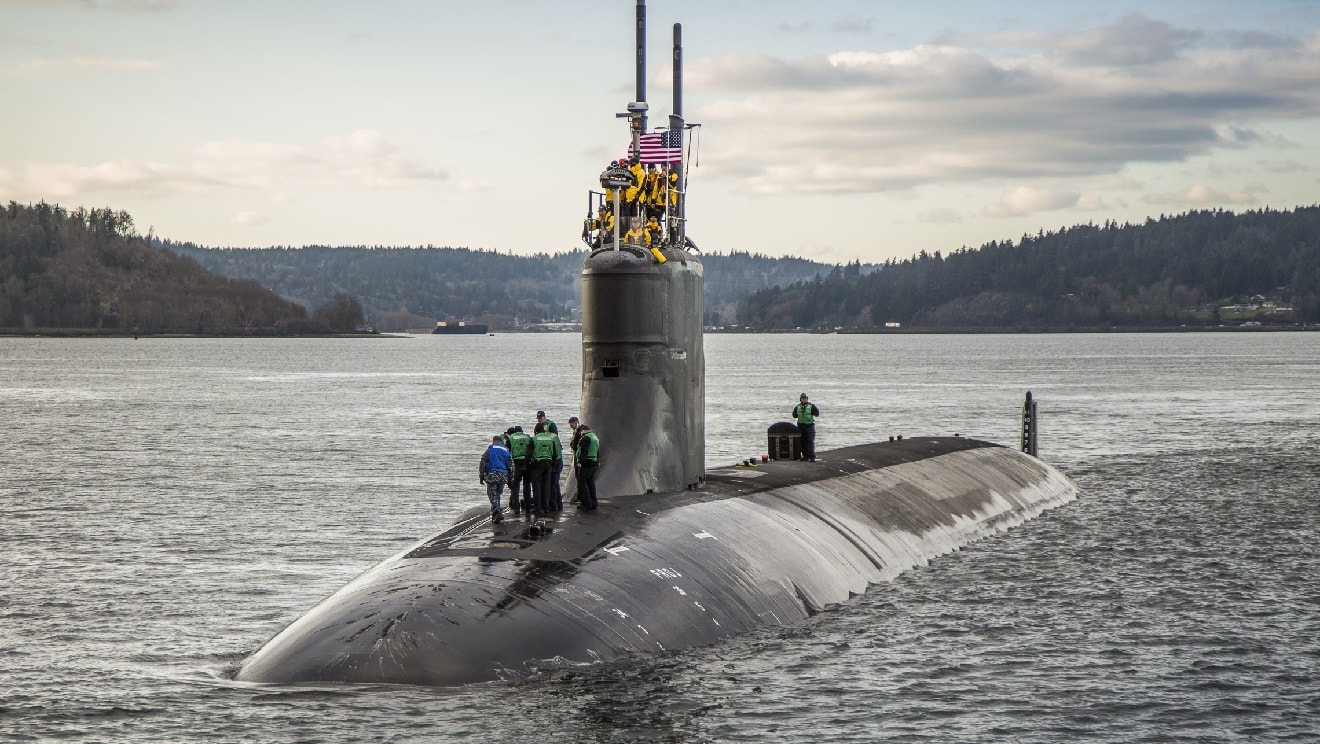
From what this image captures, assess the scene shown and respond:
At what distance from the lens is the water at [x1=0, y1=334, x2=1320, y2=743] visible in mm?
17891

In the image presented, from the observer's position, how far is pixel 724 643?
20.4m

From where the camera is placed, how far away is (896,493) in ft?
100

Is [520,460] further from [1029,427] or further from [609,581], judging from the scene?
[1029,427]

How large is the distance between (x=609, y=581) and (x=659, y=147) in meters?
8.62

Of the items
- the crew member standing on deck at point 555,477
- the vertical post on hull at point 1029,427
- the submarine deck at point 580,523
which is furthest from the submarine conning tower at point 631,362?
the vertical post on hull at point 1029,427

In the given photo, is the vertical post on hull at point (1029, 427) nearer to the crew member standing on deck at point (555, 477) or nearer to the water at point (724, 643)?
the water at point (724, 643)

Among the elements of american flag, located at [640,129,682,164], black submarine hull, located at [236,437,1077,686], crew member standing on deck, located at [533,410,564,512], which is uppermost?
american flag, located at [640,129,682,164]

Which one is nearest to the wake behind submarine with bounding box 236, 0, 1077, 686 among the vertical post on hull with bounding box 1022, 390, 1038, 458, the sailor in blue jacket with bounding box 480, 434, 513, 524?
the sailor in blue jacket with bounding box 480, 434, 513, 524

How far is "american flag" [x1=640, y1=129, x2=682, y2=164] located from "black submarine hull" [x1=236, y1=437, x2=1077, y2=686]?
224 inches

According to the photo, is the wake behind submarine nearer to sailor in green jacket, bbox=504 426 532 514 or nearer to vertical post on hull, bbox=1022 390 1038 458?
sailor in green jacket, bbox=504 426 532 514

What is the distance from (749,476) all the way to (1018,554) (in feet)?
22.8

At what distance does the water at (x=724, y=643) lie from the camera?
58.7 ft

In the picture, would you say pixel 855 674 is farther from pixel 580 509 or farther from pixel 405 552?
pixel 405 552

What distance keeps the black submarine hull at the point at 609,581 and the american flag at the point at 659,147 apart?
5702mm
